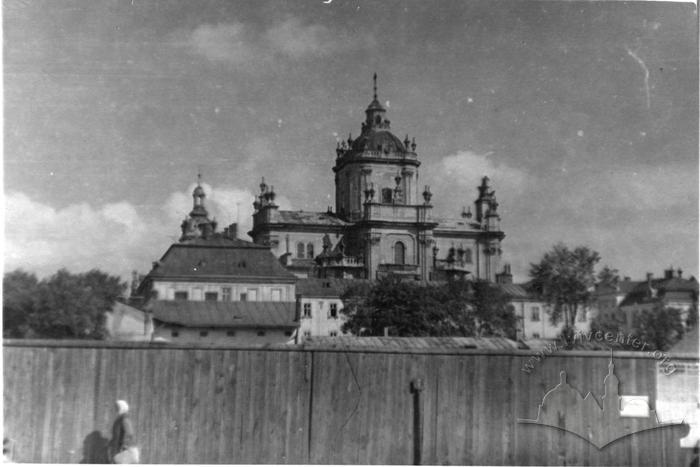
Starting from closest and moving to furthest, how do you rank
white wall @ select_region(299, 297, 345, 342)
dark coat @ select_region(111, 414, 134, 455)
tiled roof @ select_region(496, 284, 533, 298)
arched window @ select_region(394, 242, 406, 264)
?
1. dark coat @ select_region(111, 414, 134, 455)
2. white wall @ select_region(299, 297, 345, 342)
3. arched window @ select_region(394, 242, 406, 264)
4. tiled roof @ select_region(496, 284, 533, 298)

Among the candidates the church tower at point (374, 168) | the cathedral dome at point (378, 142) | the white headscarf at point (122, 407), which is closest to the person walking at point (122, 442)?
the white headscarf at point (122, 407)

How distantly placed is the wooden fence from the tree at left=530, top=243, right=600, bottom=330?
3117 mm

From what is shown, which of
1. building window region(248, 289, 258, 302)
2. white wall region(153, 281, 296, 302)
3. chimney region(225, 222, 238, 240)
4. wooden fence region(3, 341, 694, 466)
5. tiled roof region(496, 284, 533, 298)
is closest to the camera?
wooden fence region(3, 341, 694, 466)

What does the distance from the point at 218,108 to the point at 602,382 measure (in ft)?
18.9

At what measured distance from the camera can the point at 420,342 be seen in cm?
1210

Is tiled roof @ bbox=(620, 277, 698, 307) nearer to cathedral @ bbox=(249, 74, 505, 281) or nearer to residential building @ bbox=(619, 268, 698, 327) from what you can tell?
residential building @ bbox=(619, 268, 698, 327)

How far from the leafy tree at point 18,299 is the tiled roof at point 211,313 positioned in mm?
2017

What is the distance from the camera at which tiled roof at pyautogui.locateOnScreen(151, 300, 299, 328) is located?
10062 millimetres

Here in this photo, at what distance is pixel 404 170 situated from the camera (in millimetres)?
10602

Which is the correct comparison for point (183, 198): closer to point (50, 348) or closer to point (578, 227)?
point (50, 348)

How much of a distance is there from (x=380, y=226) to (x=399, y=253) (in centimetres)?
74

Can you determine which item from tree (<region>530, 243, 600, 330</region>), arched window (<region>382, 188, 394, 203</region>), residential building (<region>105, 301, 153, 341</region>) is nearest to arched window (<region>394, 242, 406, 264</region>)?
arched window (<region>382, 188, 394, 203</region>)

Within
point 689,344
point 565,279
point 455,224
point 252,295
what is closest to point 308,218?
point 252,295

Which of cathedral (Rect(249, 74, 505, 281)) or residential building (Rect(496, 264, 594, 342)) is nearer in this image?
cathedral (Rect(249, 74, 505, 281))
